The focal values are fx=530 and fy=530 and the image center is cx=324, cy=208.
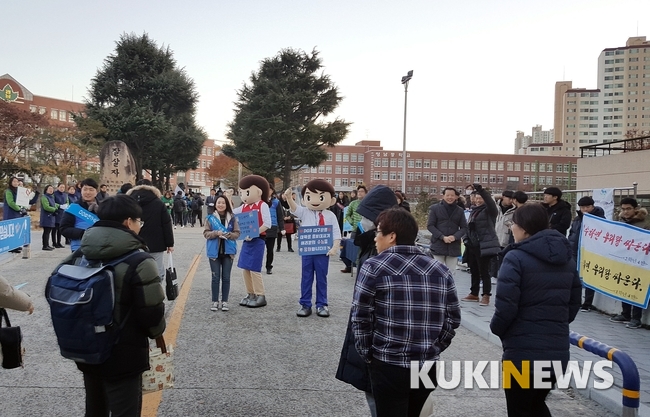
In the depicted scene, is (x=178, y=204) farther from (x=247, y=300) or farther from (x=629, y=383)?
(x=629, y=383)

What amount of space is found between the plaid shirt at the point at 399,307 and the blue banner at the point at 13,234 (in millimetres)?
10654

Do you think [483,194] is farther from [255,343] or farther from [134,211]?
[134,211]

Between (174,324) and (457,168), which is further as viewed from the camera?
(457,168)

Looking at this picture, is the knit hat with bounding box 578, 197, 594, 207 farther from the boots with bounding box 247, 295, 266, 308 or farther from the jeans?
the jeans

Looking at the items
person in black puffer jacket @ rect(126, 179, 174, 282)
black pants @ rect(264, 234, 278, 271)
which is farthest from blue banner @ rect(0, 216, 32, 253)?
person in black puffer jacket @ rect(126, 179, 174, 282)

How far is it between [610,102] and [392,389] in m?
159

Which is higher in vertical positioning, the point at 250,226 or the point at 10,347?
the point at 250,226

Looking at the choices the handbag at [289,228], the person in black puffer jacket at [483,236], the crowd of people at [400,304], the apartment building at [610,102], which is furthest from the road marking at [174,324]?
the apartment building at [610,102]

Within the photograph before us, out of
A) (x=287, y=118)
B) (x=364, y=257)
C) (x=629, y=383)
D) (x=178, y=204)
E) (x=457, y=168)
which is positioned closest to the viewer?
(x=629, y=383)

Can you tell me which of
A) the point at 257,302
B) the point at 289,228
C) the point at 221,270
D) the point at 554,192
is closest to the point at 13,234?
the point at 221,270

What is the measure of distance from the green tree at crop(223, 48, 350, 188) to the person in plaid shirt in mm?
40043

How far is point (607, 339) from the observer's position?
673 cm

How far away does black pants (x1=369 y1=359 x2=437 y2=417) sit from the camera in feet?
9.27

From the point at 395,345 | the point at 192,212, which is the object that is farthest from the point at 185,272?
the point at 192,212
